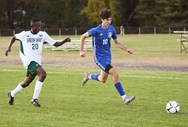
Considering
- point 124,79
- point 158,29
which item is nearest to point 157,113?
point 124,79

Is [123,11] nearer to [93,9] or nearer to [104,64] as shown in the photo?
[93,9]

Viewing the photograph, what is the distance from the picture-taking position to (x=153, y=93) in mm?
13180

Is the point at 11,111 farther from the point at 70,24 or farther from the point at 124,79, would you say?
the point at 70,24

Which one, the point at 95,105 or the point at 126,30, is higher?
the point at 95,105

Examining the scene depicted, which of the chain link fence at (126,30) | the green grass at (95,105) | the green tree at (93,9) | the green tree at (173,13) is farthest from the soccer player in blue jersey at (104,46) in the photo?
the green tree at (93,9)

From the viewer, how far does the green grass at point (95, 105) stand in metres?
8.84

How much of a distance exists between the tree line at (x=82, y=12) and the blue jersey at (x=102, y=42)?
225 feet

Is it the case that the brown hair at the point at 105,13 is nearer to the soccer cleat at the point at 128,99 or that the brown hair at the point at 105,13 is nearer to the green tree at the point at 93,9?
the soccer cleat at the point at 128,99

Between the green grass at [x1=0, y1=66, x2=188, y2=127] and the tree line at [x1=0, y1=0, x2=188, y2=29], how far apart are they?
213 feet

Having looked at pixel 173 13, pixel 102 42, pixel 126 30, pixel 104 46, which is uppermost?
pixel 102 42

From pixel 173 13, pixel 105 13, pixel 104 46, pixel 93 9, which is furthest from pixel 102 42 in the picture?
Result: pixel 93 9

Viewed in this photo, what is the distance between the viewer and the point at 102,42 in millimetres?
11367

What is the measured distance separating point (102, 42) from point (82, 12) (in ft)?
253

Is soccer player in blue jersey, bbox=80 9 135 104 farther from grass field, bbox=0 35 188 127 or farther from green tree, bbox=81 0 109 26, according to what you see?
green tree, bbox=81 0 109 26
